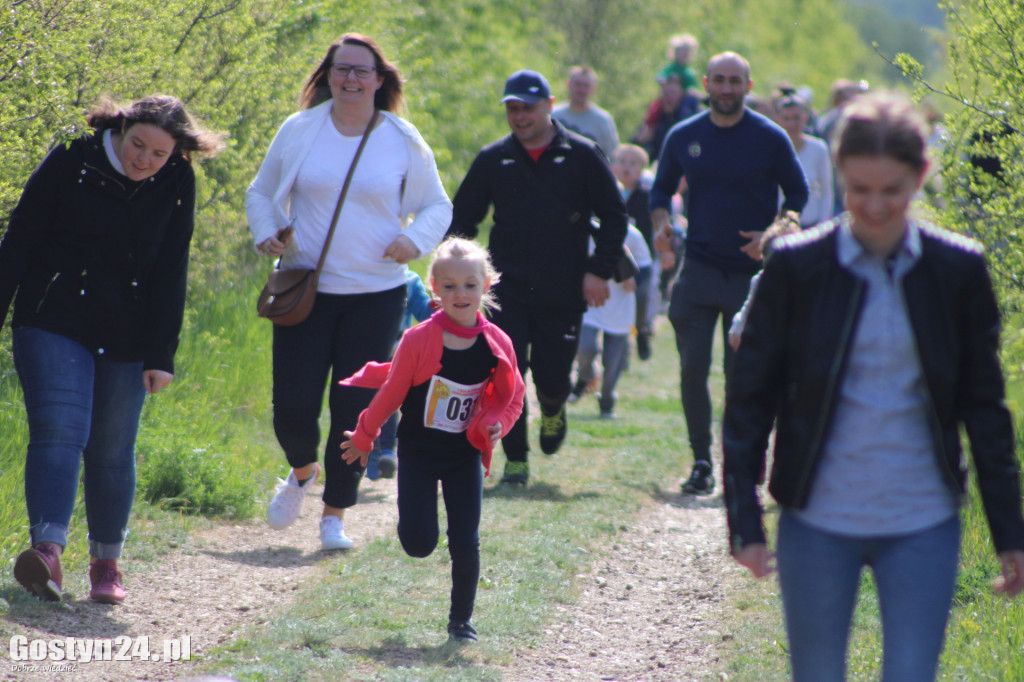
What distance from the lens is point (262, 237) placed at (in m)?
5.94

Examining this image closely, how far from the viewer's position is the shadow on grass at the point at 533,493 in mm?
7418

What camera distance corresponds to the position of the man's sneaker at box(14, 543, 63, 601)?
4.71 metres

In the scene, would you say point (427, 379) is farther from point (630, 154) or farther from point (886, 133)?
point (630, 154)

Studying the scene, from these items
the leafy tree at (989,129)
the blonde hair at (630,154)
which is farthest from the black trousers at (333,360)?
the blonde hair at (630,154)

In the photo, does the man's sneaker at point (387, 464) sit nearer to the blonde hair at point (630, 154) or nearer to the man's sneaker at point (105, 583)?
the man's sneaker at point (105, 583)

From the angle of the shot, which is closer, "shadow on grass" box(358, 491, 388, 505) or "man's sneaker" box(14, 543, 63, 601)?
"man's sneaker" box(14, 543, 63, 601)

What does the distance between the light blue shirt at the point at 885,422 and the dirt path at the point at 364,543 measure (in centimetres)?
208

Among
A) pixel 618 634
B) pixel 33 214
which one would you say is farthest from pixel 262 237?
pixel 618 634

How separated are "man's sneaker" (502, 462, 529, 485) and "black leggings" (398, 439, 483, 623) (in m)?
2.77

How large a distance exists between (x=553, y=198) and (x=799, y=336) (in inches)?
175

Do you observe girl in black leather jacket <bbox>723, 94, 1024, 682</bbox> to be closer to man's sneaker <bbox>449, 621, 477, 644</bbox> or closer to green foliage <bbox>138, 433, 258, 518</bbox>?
man's sneaker <bbox>449, 621, 477, 644</bbox>

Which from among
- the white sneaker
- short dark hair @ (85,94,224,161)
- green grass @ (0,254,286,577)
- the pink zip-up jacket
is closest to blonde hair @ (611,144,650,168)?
green grass @ (0,254,286,577)

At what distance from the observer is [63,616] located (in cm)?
482

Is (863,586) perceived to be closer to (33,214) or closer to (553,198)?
(553,198)
